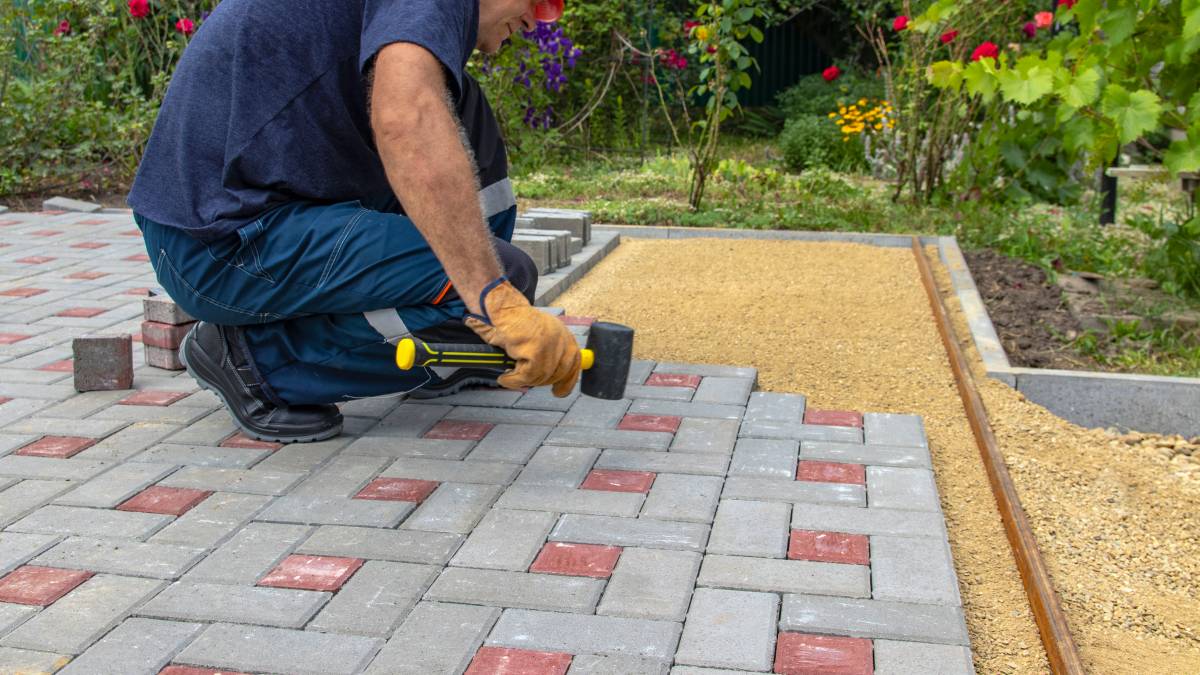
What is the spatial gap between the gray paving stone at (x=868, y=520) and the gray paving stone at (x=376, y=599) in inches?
35.6

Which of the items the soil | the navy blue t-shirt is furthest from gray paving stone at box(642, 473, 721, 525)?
the navy blue t-shirt

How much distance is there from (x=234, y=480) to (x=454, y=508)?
0.60 metres

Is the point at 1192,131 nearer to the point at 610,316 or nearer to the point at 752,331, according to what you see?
the point at 752,331

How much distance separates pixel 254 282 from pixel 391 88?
76cm

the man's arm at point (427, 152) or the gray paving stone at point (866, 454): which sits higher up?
the man's arm at point (427, 152)

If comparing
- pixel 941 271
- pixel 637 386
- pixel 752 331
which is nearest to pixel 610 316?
pixel 752 331

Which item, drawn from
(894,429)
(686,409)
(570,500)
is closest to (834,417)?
(894,429)

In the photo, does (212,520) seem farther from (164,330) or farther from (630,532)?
(164,330)

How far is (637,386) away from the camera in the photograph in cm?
376

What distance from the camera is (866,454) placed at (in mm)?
3145

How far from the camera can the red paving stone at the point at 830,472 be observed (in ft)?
9.71

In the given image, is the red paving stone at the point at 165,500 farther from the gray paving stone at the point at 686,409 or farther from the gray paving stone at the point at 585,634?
the gray paving stone at the point at 686,409

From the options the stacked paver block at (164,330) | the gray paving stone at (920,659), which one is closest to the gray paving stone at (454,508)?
the gray paving stone at (920,659)

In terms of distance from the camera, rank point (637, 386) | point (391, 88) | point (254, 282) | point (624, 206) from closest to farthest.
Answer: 1. point (391, 88)
2. point (254, 282)
3. point (637, 386)
4. point (624, 206)
